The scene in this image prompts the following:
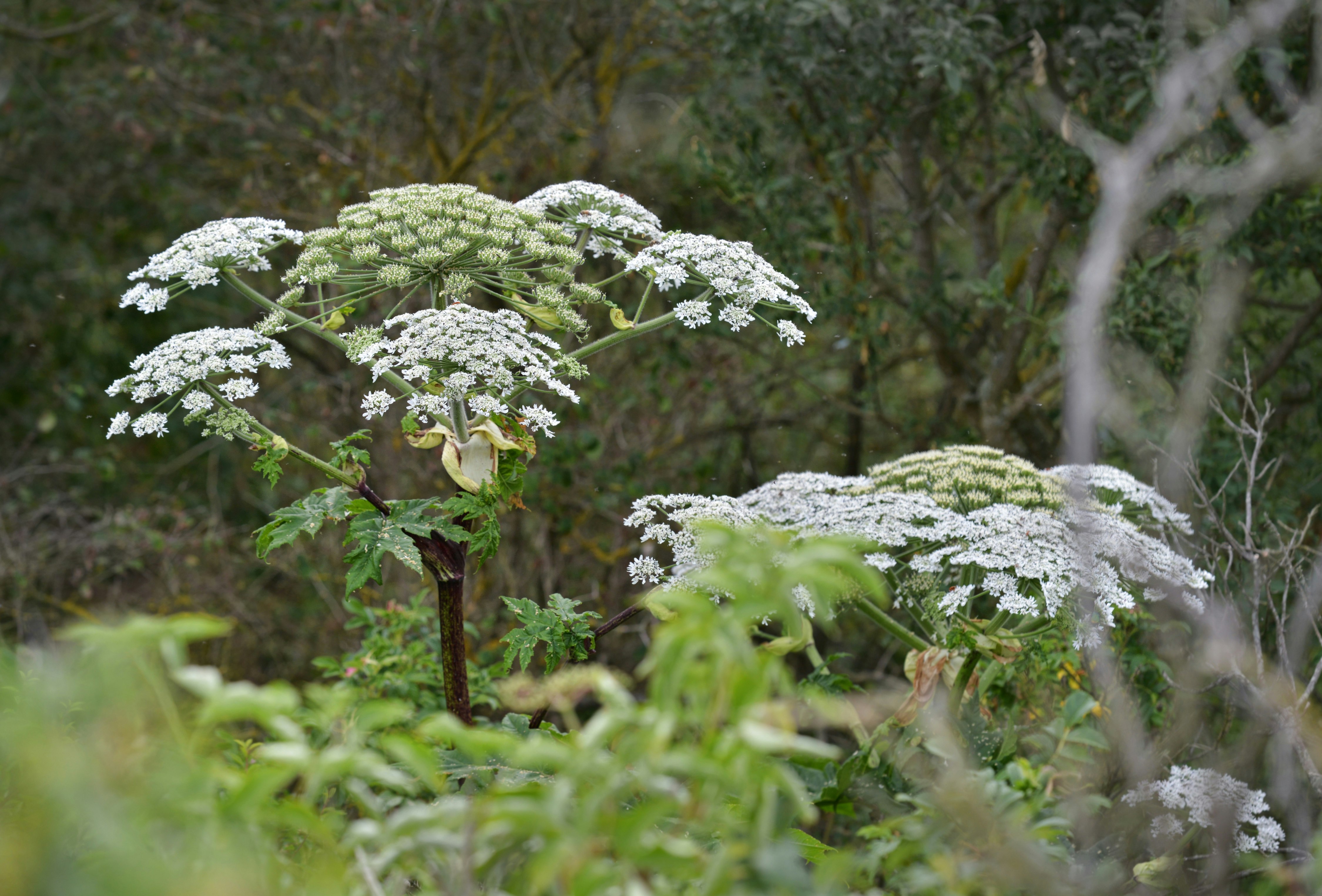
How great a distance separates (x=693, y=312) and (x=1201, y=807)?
1535 mm

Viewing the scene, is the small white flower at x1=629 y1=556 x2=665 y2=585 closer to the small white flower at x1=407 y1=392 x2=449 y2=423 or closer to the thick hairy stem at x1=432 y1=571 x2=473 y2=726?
the thick hairy stem at x1=432 y1=571 x2=473 y2=726

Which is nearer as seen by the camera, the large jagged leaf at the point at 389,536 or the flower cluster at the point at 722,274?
the large jagged leaf at the point at 389,536

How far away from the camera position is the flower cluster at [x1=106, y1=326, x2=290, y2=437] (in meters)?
1.89

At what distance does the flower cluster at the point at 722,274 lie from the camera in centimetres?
212

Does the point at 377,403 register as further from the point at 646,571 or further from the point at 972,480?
the point at 972,480

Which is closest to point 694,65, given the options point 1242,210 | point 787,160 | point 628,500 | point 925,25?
point 787,160

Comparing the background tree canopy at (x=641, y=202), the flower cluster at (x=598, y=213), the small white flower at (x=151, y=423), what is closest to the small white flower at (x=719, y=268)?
the flower cluster at (x=598, y=213)

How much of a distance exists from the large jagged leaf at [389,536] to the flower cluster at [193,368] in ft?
1.09

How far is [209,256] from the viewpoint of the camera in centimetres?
206

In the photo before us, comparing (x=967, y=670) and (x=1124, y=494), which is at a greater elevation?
(x=1124, y=494)

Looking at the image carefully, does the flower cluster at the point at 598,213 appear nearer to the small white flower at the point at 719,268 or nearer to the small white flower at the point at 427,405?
the small white flower at the point at 719,268

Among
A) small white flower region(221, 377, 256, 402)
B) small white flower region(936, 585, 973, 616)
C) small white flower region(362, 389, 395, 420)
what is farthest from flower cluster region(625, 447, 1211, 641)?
small white flower region(221, 377, 256, 402)

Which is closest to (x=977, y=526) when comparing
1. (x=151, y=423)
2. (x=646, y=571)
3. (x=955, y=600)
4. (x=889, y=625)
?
(x=955, y=600)

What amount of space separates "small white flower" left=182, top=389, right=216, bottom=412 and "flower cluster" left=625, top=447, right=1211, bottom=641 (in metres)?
0.86
